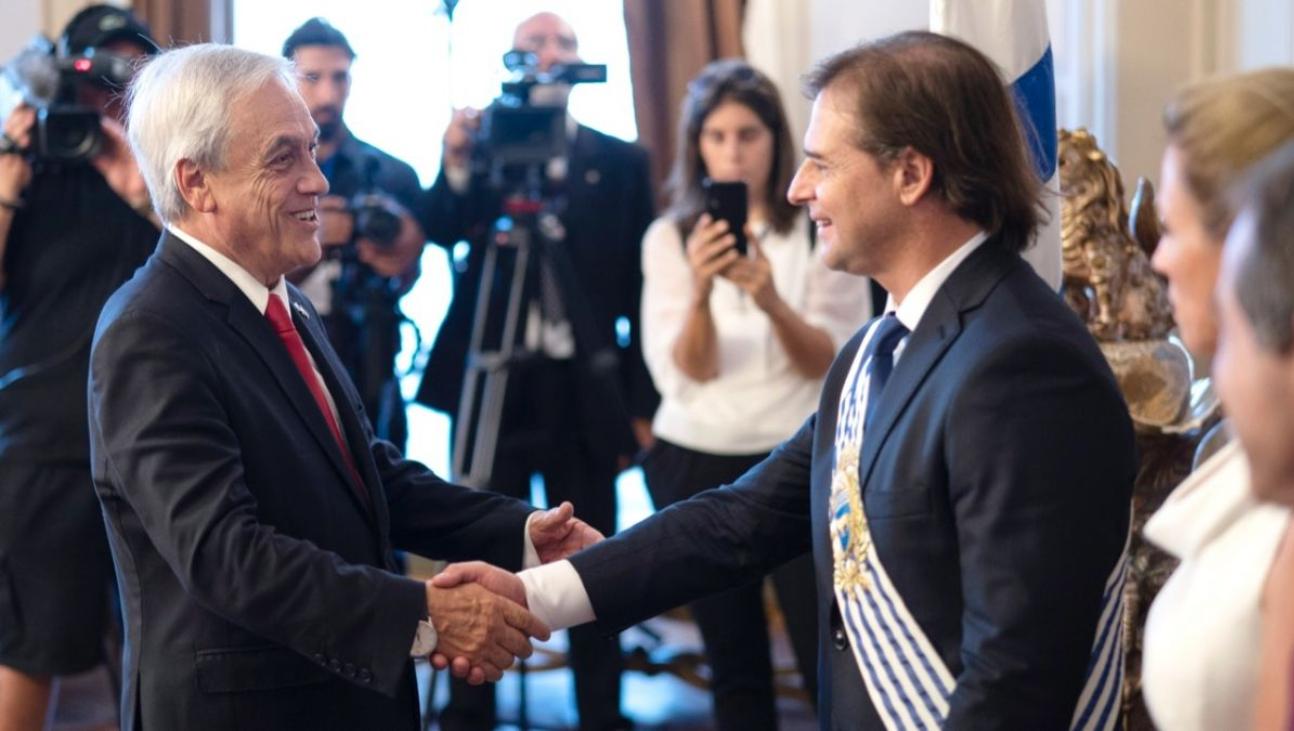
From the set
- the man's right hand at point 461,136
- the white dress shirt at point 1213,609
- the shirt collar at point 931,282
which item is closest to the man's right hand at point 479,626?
the shirt collar at point 931,282

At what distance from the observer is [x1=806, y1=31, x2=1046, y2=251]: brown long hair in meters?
1.95

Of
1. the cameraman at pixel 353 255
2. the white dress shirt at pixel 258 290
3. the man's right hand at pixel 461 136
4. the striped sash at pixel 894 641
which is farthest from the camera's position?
the man's right hand at pixel 461 136

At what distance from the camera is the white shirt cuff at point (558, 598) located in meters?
2.30

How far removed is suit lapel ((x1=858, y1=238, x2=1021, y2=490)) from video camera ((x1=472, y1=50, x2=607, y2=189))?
1955 mm

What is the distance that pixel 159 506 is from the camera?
77.4 inches

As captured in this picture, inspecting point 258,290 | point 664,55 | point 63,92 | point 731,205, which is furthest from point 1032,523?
point 664,55

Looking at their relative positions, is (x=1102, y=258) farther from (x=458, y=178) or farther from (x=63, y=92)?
(x=63, y=92)

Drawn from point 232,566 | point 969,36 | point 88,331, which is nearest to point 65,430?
point 88,331

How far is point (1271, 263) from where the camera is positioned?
1110 mm

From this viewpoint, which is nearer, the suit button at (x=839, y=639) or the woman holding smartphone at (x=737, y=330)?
the suit button at (x=839, y=639)

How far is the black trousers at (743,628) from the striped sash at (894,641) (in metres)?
1.33

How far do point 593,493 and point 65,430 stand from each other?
1.21 metres

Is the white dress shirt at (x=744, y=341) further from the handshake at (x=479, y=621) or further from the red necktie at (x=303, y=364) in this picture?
the red necktie at (x=303, y=364)

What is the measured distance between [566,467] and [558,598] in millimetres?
1551
